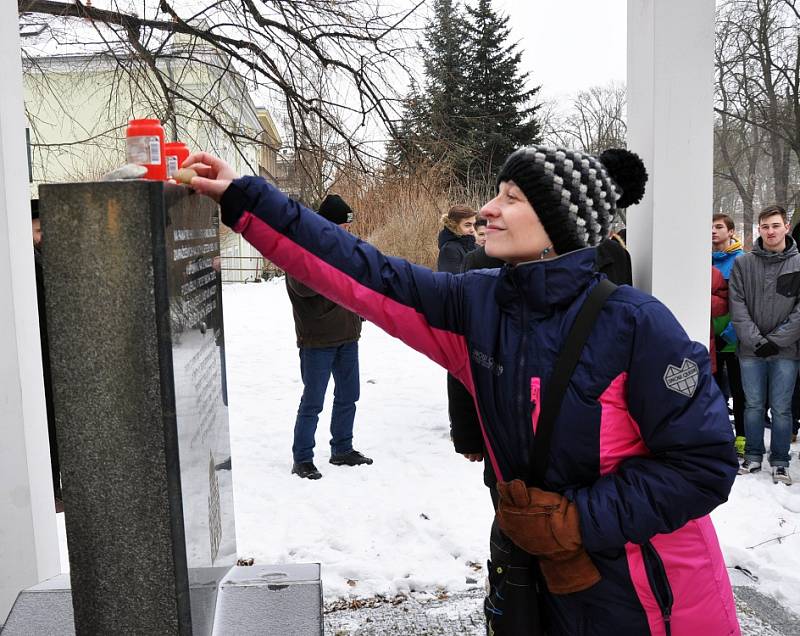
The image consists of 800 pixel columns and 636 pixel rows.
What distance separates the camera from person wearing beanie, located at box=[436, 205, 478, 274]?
6816 mm

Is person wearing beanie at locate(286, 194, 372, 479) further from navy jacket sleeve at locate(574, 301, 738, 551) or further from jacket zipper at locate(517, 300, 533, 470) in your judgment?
navy jacket sleeve at locate(574, 301, 738, 551)

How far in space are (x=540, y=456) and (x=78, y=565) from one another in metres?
1.15

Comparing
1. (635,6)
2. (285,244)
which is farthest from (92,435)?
(635,6)

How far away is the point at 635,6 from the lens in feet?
12.7

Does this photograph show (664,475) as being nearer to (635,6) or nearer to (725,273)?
(635,6)

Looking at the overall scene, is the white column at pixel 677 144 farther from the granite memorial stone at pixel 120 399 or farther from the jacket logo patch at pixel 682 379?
the granite memorial stone at pixel 120 399

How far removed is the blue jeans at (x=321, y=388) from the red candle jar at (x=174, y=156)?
146 inches

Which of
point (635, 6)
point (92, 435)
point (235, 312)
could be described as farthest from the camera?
point (235, 312)

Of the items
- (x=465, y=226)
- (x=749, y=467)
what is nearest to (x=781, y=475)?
(x=749, y=467)

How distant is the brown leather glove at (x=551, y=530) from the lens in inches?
73.4

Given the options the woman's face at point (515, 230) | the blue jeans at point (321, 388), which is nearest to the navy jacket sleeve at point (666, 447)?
the woman's face at point (515, 230)

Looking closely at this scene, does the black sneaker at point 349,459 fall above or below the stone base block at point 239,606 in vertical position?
below

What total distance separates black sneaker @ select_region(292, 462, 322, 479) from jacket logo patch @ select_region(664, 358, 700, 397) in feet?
14.5

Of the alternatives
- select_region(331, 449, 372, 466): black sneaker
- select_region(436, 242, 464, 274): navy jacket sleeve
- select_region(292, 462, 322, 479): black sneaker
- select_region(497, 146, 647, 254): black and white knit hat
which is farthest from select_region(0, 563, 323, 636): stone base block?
select_region(436, 242, 464, 274): navy jacket sleeve
